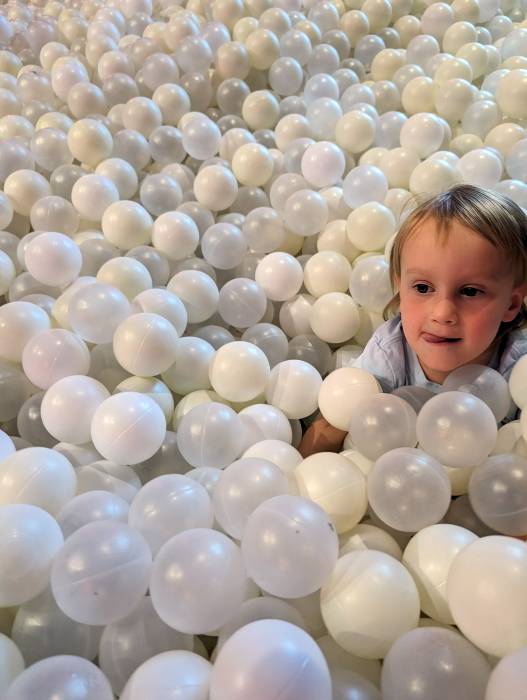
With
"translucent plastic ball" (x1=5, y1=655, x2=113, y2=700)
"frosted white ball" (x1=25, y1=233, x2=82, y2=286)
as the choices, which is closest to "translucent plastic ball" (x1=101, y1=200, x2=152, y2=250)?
"frosted white ball" (x1=25, y1=233, x2=82, y2=286)

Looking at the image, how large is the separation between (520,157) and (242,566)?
987 millimetres

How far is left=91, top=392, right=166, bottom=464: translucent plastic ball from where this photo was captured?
81 centimetres

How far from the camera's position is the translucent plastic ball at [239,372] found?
0.95 metres

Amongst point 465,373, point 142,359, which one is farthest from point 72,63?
point 465,373

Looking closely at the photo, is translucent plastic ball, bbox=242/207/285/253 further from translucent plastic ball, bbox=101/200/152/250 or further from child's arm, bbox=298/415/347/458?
child's arm, bbox=298/415/347/458

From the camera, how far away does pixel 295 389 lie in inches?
37.8

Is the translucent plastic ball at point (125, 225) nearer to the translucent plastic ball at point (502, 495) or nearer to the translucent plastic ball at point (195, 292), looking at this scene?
the translucent plastic ball at point (195, 292)

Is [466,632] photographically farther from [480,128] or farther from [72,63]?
[72,63]

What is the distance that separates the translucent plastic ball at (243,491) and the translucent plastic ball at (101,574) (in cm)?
11

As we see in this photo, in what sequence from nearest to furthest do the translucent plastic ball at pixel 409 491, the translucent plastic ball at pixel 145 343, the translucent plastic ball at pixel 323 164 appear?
the translucent plastic ball at pixel 409 491, the translucent plastic ball at pixel 145 343, the translucent plastic ball at pixel 323 164

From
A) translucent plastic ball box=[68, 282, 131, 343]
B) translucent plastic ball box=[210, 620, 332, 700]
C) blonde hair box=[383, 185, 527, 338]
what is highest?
blonde hair box=[383, 185, 527, 338]

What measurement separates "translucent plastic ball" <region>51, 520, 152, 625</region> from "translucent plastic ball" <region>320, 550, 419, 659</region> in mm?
186

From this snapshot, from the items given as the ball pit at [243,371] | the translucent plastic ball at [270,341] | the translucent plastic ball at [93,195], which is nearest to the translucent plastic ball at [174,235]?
the ball pit at [243,371]

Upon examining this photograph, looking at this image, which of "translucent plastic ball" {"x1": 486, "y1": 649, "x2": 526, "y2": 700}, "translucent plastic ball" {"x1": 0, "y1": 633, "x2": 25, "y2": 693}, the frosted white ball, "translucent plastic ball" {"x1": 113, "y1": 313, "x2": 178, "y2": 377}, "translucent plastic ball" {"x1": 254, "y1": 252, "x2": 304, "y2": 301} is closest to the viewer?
"translucent plastic ball" {"x1": 486, "y1": 649, "x2": 526, "y2": 700}
